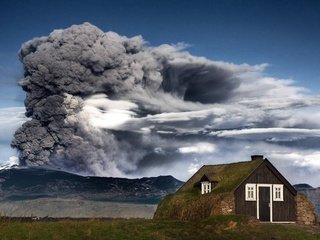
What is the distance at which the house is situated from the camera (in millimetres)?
59500

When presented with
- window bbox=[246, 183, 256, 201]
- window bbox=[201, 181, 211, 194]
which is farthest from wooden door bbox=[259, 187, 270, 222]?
window bbox=[201, 181, 211, 194]

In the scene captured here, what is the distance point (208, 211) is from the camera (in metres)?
59.1

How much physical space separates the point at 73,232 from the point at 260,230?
16.3m

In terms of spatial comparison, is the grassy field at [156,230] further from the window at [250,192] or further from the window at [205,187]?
the window at [205,187]

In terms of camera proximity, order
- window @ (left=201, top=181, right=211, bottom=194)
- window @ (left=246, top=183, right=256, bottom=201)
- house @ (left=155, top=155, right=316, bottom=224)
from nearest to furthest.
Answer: house @ (left=155, top=155, right=316, bottom=224) < window @ (left=246, top=183, right=256, bottom=201) < window @ (left=201, top=181, right=211, bottom=194)

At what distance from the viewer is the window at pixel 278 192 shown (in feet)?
203

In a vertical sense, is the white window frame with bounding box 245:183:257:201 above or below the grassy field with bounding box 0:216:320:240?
above

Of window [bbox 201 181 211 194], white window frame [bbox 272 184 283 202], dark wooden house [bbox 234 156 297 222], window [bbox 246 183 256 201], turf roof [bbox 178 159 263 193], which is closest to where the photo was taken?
dark wooden house [bbox 234 156 297 222]

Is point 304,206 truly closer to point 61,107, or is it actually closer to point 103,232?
point 103,232

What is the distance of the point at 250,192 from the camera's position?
60531mm

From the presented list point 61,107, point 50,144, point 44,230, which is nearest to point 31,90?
point 61,107

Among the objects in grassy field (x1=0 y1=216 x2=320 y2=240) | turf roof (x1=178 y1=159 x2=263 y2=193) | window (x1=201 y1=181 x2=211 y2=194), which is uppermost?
turf roof (x1=178 y1=159 x2=263 y2=193)

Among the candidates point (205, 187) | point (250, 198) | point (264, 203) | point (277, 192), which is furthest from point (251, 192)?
point (205, 187)

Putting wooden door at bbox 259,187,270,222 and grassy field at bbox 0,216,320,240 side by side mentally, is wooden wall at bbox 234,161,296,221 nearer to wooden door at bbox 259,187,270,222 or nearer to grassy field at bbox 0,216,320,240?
wooden door at bbox 259,187,270,222
